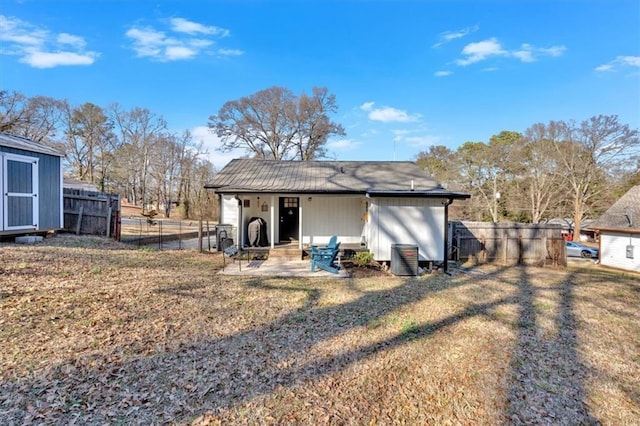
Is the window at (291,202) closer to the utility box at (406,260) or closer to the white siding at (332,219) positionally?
the white siding at (332,219)

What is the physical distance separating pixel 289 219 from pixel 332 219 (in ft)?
5.77

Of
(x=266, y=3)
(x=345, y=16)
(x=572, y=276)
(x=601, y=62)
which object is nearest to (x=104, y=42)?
(x=266, y=3)

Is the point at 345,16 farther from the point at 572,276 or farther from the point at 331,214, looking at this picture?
the point at 572,276

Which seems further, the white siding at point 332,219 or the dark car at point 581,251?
the dark car at point 581,251

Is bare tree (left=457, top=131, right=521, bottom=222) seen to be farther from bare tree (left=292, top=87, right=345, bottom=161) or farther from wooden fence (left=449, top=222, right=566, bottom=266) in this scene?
wooden fence (left=449, top=222, right=566, bottom=266)

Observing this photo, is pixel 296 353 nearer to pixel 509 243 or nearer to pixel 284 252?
pixel 284 252

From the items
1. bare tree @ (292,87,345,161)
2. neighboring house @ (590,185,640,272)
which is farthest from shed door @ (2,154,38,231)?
neighboring house @ (590,185,640,272)

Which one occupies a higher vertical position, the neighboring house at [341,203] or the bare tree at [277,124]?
the bare tree at [277,124]

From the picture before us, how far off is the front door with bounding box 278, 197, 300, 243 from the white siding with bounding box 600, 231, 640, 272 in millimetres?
18443

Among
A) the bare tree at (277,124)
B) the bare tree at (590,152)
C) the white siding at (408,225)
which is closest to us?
the white siding at (408,225)

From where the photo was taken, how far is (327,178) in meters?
11.7

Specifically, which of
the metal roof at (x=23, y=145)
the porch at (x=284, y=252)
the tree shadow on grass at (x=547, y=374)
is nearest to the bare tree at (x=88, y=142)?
the metal roof at (x=23, y=145)

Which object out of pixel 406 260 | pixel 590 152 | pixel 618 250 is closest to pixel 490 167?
pixel 590 152

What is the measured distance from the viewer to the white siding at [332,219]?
11.3 meters
